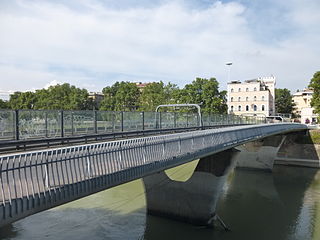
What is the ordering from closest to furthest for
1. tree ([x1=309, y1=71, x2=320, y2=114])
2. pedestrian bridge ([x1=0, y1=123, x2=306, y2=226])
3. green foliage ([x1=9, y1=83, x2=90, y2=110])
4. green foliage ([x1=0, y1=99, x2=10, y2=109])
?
pedestrian bridge ([x1=0, y1=123, x2=306, y2=226]), tree ([x1=309, y1=71, x2=320, y2=114]), green foliage ([x1=0, y1=99, x2=10, y2=109]), green foliage ([x1=9, y1=83, x2=90, y2=110])

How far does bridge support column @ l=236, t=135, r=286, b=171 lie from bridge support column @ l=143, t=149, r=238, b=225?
17560 mm

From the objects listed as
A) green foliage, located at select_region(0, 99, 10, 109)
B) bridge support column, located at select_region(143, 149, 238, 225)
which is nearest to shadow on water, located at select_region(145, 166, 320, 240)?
bridge support column, located at select_region(143, 149, 238, 225)

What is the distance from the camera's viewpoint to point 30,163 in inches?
235

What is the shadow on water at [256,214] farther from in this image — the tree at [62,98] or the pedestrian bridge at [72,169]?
the tree at [62,98]

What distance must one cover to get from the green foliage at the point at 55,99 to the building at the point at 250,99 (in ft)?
121

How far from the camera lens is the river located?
15672 millimetres

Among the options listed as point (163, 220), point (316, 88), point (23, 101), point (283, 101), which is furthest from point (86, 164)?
point (283, 101)

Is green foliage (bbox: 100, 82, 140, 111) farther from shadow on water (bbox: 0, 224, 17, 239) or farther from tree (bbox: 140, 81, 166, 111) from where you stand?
shadow on water (bbox: 0, 224, 17, 239)

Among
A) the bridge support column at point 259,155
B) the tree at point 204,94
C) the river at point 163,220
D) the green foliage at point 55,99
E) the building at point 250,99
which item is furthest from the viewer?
the building at point 250,99

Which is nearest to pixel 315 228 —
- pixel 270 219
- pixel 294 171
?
pixel 270 219

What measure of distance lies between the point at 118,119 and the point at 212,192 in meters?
6.62

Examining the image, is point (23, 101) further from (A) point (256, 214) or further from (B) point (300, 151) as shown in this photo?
(A) point (256, 214)

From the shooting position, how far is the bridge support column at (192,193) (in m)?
17.5

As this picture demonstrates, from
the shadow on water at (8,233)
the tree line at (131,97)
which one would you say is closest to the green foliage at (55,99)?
the tree line at (131,97)
